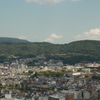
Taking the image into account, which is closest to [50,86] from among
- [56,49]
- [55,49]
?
[55,49]

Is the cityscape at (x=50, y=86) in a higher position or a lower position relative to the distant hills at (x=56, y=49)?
lower

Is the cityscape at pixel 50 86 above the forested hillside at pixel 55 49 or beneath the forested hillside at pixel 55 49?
beneath

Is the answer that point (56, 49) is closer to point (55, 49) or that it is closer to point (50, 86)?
point (55, 49)

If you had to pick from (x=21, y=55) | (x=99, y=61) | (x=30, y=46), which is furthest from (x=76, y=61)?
(x=30, y=46)

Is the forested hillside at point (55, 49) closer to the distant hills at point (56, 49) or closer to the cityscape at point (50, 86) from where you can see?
the distant hills at point (56, 49)

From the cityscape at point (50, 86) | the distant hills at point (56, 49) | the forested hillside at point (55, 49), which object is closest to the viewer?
the cityscape at point (50, 86)

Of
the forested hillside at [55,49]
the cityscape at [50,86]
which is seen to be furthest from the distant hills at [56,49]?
the cityscape at [50,86]

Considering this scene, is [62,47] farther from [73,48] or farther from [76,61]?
[76,61]

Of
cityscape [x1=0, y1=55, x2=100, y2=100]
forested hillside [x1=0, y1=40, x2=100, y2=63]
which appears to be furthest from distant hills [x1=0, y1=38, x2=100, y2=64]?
cityscape [x1=0, y1=55, x2=100, y2=100]

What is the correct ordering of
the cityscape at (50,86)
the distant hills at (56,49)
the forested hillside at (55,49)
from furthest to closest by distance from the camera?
1. the forested hillside at (55,49)
2. the distant hills at (56,49)
3. the cityscape at (50,86)

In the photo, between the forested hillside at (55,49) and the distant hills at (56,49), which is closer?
the distant hills at (56,49)

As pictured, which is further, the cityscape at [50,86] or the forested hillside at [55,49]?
the forested hillside at [55,49]
